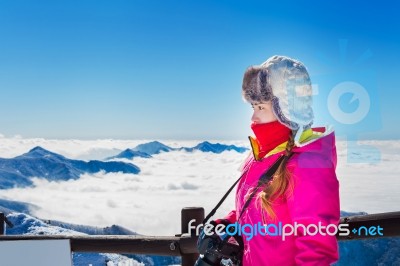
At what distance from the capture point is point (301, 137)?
121cm

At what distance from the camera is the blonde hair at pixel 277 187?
1157 mm

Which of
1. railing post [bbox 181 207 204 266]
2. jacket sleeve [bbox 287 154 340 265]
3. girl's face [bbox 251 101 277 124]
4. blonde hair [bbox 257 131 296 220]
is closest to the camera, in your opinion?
jacket sleeve [bbox 287 154 340 265]

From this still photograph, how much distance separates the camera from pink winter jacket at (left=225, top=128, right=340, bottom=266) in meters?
1.05

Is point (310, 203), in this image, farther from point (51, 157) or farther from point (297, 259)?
point (51, 157)

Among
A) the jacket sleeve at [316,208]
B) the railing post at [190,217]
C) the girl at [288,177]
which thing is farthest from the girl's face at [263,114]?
the railing post at [190,217]

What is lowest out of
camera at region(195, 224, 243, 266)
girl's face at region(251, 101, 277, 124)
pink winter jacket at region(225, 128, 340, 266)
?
camera at region(195, 224, 243, 266)

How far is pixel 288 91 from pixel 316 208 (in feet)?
1.15

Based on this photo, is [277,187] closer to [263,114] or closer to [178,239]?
[263,114]

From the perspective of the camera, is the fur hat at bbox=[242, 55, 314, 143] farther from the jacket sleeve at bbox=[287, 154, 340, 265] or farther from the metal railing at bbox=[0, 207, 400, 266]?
the metal railing at bbox=[0, 207, 400, 266]

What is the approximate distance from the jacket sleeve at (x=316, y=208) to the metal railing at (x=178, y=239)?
116cm

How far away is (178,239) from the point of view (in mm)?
2623

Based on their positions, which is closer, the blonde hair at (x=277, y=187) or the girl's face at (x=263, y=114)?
the blonde hair at (x=277, y=187)

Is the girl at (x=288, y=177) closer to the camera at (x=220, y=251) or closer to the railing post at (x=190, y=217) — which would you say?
the camera at (x=220, y=251)

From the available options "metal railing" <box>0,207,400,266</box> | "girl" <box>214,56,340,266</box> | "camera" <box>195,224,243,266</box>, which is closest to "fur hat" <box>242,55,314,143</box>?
"girl" <box>214,56,340,266</box>
